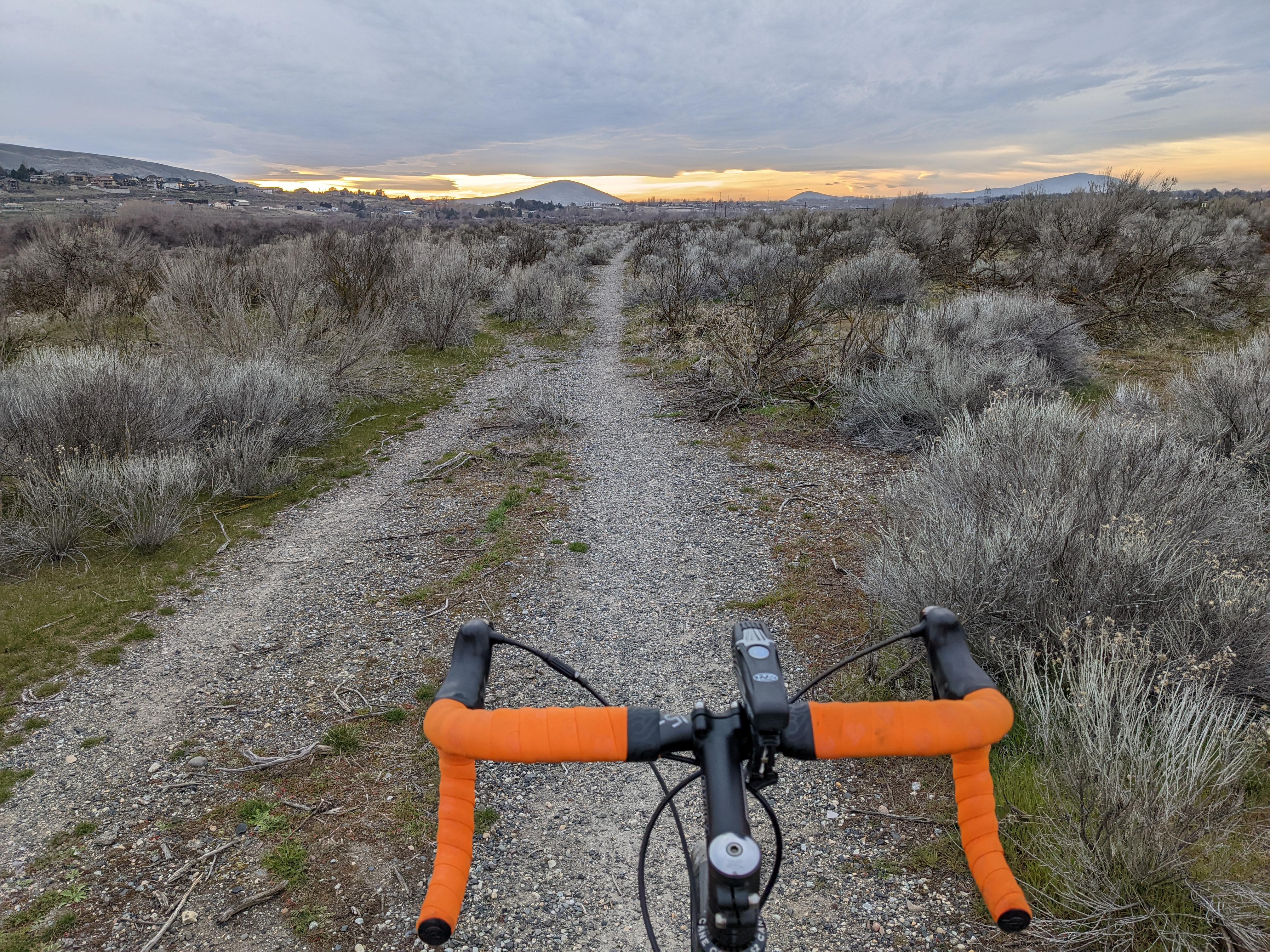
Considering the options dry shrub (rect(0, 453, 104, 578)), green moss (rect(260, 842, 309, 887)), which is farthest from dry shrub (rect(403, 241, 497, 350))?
green moss (rect(260, 842, 309, 887))

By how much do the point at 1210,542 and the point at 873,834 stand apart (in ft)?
7.59

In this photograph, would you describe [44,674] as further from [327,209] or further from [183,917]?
[327,209]

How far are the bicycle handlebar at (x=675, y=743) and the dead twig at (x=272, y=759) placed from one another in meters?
2.68

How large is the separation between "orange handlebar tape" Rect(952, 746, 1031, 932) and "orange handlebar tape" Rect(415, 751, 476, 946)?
30.0 inches

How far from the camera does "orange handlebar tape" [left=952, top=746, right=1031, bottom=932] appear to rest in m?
0.94

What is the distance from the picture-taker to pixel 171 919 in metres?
2.35

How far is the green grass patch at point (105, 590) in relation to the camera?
3879 millimetres

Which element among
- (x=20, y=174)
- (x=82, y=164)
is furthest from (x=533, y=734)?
(x=82, y=164)

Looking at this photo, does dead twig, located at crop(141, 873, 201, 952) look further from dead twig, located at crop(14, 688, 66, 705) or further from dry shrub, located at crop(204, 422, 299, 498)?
dry shrub, located at crop(204, 422, 299, 498)

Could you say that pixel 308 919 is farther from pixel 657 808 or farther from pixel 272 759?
pixel 657 808

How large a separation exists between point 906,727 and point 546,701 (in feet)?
9.78

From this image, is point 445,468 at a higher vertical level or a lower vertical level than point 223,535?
higher

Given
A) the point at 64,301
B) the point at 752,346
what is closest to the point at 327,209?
the point at 64,301

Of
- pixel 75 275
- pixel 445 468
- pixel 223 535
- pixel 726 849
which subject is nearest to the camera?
pixel 726 849
